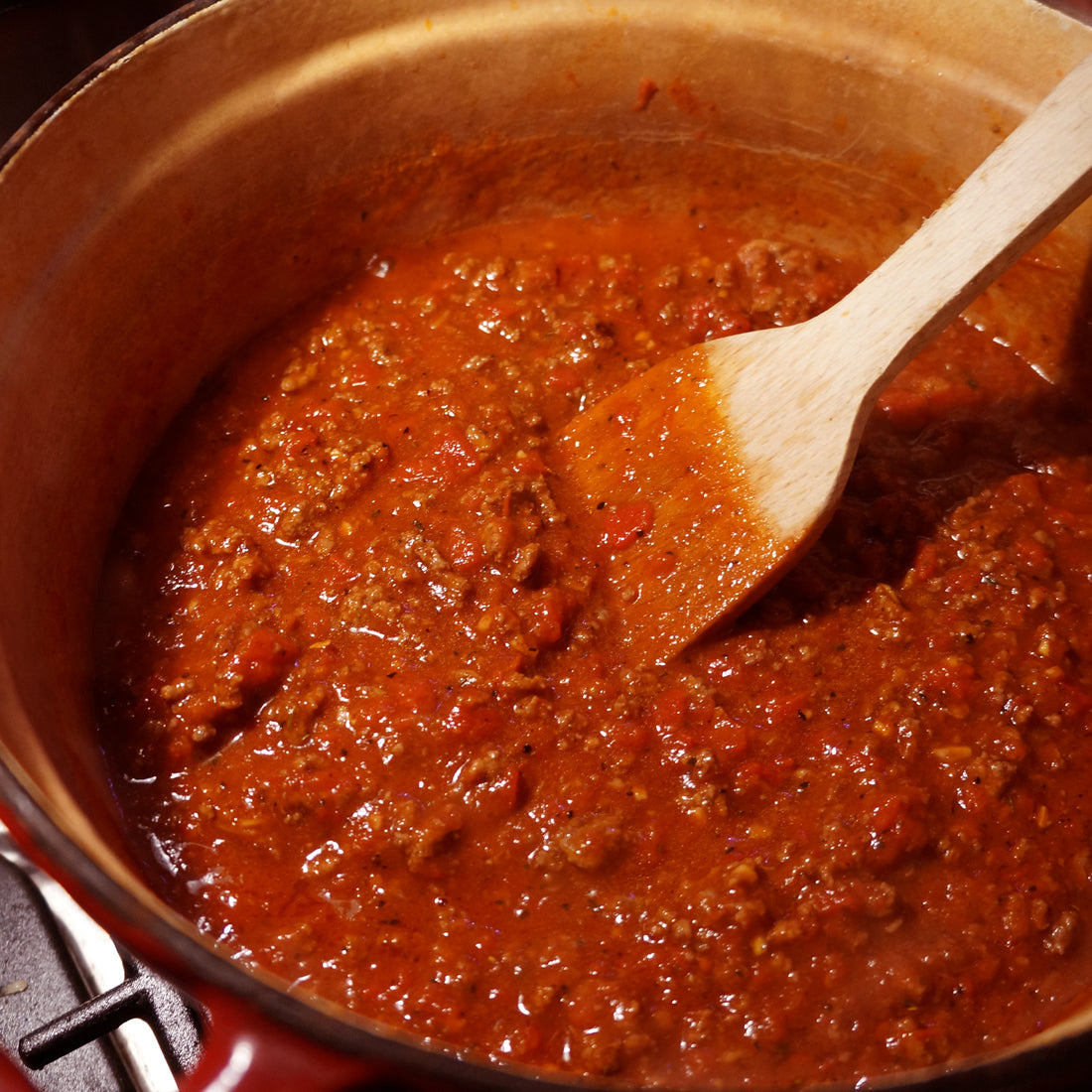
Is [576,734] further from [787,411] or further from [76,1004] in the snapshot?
[76,1004]

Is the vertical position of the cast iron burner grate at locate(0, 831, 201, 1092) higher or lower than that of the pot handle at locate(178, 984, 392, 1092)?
higher

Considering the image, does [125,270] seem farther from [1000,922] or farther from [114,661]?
[1000,922]

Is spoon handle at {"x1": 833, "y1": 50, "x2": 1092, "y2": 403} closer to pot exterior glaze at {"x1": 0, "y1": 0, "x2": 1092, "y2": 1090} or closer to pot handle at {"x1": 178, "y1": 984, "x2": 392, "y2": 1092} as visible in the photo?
pot exterior glaze at {"x1": 0, "y1": 0, "x2": 1092, "y2": 1090}

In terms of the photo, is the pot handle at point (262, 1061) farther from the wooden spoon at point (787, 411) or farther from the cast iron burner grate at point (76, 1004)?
the wooden spoon at point (787, 411)

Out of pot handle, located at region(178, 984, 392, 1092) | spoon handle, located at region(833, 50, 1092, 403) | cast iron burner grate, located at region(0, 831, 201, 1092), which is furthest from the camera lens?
spoon handle, located at region(833, 50, 1092, 403)

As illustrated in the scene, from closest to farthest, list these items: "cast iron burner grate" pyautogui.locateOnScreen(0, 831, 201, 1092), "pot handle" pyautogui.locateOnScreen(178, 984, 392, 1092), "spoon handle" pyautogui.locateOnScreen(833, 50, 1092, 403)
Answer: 1. "pot handle" pyautogui.locateOnScreen(178, 984, 392, 1092)
2. "cast iron burner grate" pyautogui.locateOnScreen(0, 831, 201, 1092)
3. "spoon handle" pyautogui.locateOnScreen(833, 50, 1092, 403)

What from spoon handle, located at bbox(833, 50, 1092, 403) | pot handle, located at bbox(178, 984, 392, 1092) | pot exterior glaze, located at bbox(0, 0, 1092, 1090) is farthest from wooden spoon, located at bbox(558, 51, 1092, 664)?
pot handle, located at bbox(178, 984, 392, 1092)

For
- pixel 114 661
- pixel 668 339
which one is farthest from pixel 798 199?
pixel 114 661
